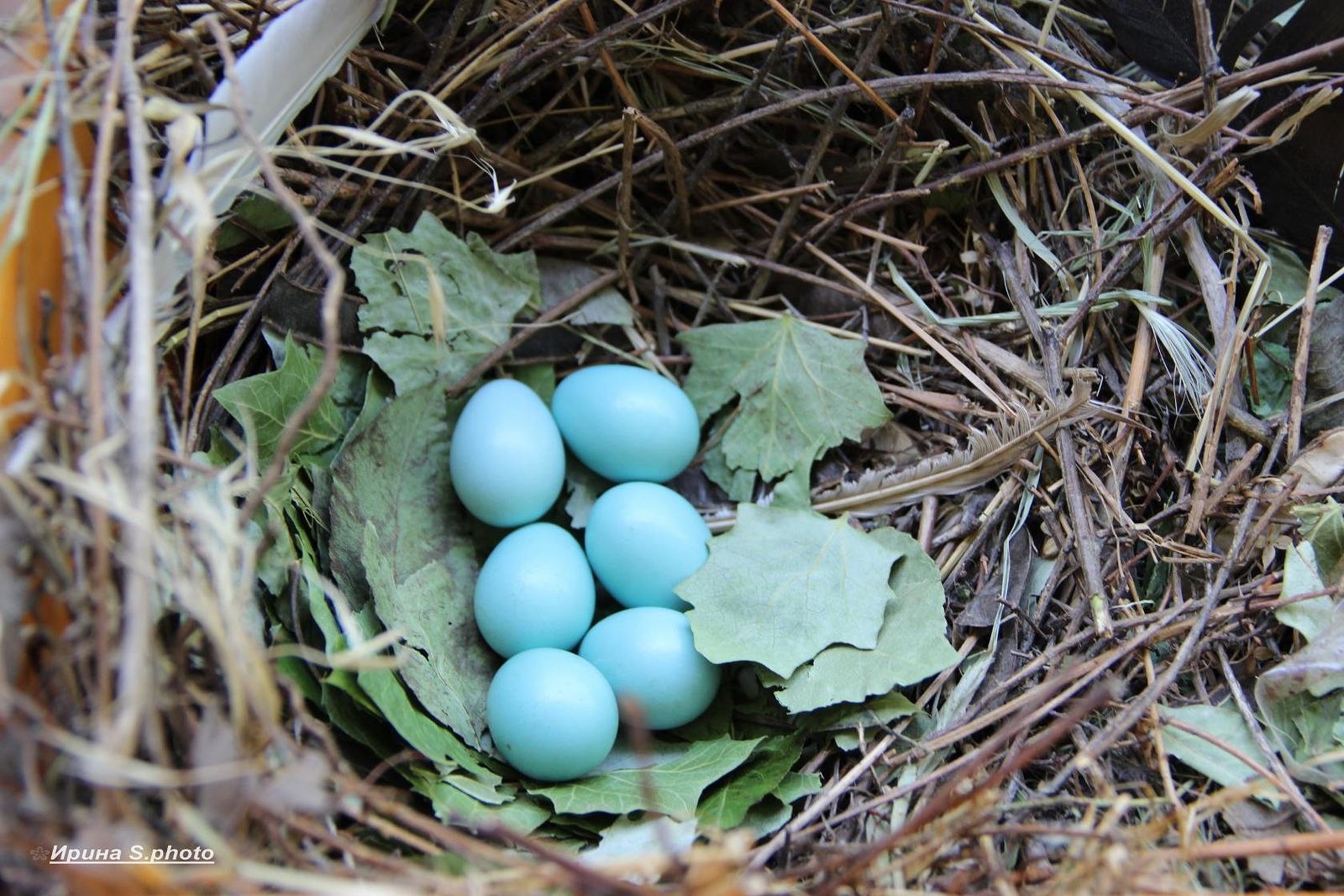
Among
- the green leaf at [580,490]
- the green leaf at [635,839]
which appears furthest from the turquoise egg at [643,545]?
the green leaf at [635,839]

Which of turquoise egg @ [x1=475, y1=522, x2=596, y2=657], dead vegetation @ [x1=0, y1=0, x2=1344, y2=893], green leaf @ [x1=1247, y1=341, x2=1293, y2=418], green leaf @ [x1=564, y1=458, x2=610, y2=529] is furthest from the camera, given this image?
green leaf @ [x1=564, y1=458, x2=610, y2=529]

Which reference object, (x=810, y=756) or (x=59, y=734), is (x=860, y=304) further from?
(x=59, y=734)

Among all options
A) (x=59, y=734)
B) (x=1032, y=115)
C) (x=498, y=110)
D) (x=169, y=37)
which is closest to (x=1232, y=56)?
(x=1032, y=115)

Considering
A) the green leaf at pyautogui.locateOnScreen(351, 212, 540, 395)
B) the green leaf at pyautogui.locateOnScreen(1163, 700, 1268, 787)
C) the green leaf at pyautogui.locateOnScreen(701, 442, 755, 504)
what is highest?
the green leaf at pyautogui.locateOnScreen(351, 212, 540, 395)

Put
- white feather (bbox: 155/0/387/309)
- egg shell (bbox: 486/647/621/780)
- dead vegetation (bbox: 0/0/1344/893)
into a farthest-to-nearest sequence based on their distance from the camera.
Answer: egg shell (bbox: 486/647/621/780) < white feather (bbox: 155/0/387/309) < dead vegetation (bbox: 0/0/1344/893)

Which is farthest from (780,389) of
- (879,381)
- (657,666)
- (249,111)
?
(249,111)

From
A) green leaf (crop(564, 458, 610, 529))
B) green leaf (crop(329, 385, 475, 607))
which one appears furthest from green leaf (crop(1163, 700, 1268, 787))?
green leaf (crop(329, 385, 475, 607))

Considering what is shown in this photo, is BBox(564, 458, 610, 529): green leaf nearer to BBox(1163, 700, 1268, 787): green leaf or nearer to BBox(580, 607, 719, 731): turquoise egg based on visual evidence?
BBox(580, 607, 719, 731): turquoise egg

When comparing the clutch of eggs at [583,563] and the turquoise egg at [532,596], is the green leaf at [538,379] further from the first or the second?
the turquoise egg at [532,596]
